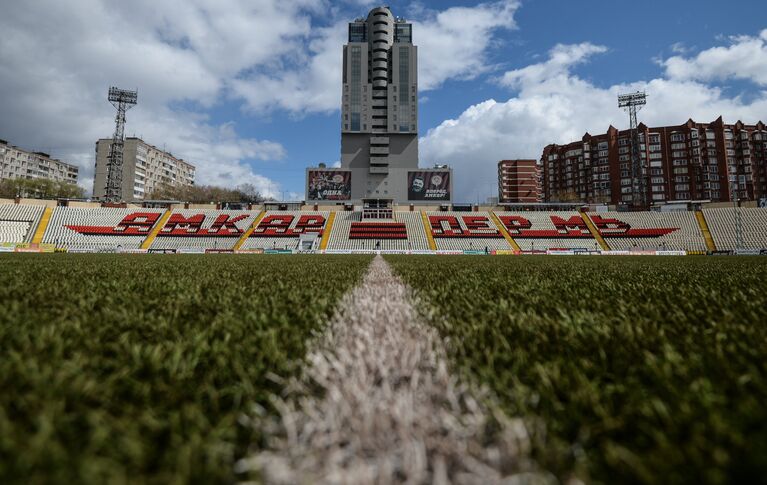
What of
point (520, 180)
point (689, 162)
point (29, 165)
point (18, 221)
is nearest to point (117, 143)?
point (18, 221)

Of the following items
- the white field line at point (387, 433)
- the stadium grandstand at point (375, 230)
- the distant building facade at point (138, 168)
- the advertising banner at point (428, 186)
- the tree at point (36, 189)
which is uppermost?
the distant building facade at point (138, 168)

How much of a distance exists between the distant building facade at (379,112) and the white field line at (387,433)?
60.8 metres

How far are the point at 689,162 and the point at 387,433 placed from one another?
104378 mm

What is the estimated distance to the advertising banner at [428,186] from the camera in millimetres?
51312

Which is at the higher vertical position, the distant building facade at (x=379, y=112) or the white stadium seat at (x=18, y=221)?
the distant building facade at (x=379, y=112)

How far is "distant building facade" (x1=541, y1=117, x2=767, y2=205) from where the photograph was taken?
77688 mm

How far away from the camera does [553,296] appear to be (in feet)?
11.2

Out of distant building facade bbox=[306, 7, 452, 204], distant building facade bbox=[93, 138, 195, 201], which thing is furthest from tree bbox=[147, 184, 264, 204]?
distant building facade bbox=[306, 7, 452, 204]

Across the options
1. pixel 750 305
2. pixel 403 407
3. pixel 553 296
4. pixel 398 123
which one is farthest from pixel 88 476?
pixel 398 123

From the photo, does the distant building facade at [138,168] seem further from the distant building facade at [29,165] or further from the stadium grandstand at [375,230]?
the stadium grandstand at [375,230]

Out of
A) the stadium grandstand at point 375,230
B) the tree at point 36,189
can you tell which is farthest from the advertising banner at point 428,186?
the tree at point 36,189

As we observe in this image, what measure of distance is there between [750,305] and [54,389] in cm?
393

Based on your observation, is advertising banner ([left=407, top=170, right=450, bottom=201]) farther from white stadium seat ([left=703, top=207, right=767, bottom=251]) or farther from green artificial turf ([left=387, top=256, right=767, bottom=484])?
green artificial turf ([left=387, top=256, right=767, bottom=484])

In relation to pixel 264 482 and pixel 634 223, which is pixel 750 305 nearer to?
pixel 264 482
